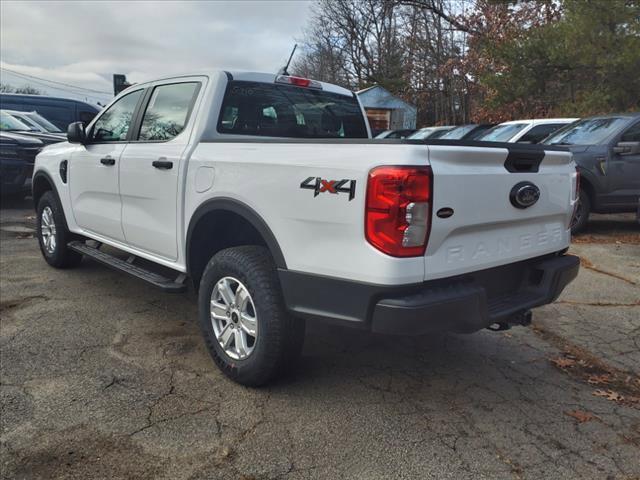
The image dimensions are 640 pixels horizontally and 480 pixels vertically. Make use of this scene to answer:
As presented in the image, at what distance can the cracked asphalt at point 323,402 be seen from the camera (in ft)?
8.16

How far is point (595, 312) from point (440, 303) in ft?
9.30

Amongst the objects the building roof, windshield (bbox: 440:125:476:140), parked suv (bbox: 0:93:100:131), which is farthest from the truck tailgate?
the building roof

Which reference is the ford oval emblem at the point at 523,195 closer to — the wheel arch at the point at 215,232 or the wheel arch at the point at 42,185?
the wheel arch at the point at 215,232

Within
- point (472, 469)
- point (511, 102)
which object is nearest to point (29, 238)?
point (472, 469)

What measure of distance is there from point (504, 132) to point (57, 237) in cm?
798

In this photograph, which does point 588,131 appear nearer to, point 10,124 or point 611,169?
point 611,169

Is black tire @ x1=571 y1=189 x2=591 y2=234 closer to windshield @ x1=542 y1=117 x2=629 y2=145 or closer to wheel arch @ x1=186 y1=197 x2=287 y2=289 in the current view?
windshield @ x1=542 y1=117 x2=629 y2=145

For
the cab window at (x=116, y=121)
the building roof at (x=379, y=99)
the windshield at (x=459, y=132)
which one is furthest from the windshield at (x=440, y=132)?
the building roof at (x=379, y=99)

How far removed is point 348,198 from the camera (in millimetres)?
2473

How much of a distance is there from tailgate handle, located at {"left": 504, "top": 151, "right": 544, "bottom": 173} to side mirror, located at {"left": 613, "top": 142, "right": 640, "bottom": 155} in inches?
205

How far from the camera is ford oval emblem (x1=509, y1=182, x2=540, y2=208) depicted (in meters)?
2.81

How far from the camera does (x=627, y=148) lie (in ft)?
23.9

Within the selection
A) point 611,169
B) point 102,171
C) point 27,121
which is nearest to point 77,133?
point 102,171

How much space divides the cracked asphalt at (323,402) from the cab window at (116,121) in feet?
4.67
